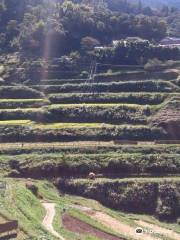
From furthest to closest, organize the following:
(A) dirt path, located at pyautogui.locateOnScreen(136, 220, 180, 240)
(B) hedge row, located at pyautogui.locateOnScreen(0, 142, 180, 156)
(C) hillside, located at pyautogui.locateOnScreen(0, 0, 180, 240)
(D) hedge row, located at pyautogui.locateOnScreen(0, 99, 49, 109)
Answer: (D) hedge row, located at pyautogui.locateOnScreen(0, 99, 49, 109) < (B) hedge row, located at pyautogui.locateOnScreen(0, 142, 180, 156) < (C) hillside, located at pyautogui.locateOnScreen(0, 0, 180, 240) < (A) dirt path, located at pyautogui.locateOnScreen(136, 220, 180, 240)

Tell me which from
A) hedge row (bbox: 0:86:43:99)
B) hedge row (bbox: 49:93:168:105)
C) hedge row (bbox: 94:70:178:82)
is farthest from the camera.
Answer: hedge row (bbox: 94:70:178:82)

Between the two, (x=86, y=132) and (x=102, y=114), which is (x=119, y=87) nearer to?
(x=102, y=114)

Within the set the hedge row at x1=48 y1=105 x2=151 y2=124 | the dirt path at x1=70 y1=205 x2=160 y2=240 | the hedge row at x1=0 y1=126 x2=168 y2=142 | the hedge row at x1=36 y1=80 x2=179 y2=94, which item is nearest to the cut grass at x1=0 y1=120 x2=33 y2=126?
the hedge row at x1=0 y1=126 x2=168 y2=142

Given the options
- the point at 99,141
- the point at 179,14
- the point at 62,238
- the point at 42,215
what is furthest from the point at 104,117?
the point at 179,14

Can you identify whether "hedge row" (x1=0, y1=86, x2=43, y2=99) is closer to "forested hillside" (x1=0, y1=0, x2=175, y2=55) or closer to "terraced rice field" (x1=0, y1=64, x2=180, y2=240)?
"terraced rice field" (x1=0, y1=64, x2=180, y2=240)

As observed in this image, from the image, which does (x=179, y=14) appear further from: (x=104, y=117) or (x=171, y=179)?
(x=171, y=179)

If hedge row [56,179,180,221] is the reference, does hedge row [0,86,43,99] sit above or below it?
above

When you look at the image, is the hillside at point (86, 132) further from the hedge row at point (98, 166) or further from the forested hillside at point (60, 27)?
the forested hillside at point (60, 27)
